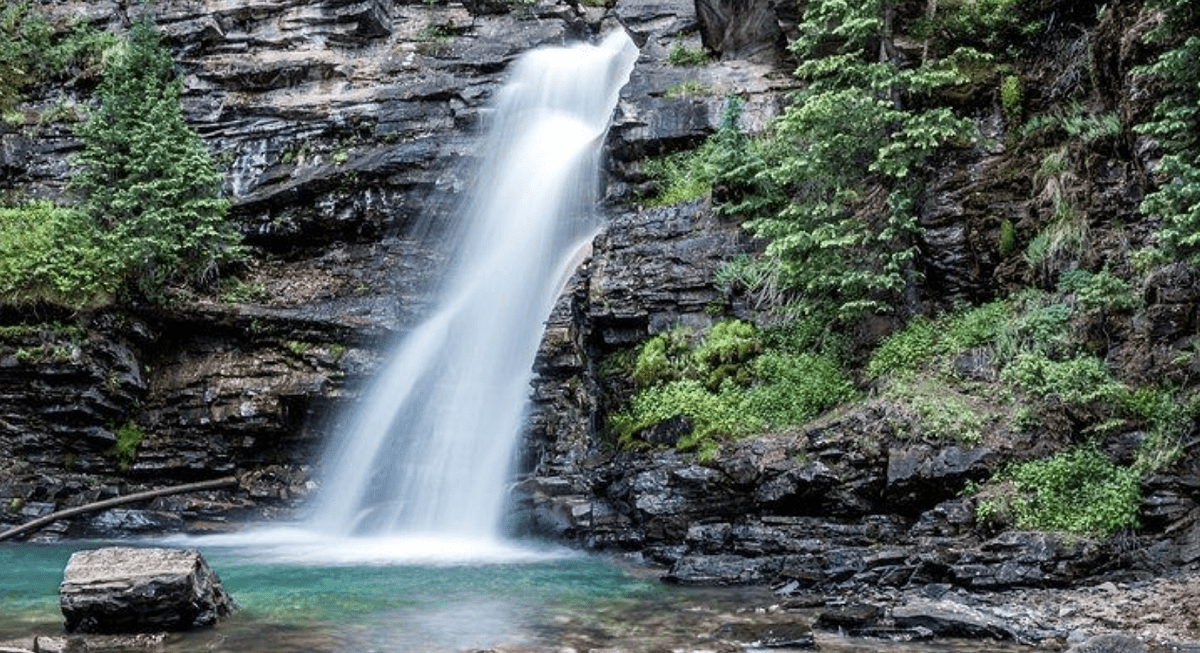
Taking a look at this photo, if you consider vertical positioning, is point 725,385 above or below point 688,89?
below

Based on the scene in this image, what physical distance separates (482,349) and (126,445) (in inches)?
285

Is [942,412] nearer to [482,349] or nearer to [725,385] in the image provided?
[725,385]

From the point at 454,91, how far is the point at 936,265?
1348 centimetres

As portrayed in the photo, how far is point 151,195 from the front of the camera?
61.4 ft

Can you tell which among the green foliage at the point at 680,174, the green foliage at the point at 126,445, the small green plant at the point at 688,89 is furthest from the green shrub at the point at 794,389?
the green foliage at the point at 126,445

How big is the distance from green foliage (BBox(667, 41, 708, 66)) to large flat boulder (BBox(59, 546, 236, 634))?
15.9 meters

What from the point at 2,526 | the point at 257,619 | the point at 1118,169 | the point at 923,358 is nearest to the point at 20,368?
the point at 2,526

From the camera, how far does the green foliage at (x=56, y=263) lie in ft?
57.7

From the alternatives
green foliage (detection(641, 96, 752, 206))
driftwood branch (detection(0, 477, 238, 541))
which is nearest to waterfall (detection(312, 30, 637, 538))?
green foliage (detection(641, 96, 752, 206))

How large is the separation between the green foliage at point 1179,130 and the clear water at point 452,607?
208 inches

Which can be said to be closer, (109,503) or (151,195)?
(109,503)

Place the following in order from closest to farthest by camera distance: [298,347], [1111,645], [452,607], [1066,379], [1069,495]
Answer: [1111,645] < [452,607] < [1069,495] < [1066,379] < [298,347]

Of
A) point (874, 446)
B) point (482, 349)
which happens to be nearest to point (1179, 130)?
point (874, 446)

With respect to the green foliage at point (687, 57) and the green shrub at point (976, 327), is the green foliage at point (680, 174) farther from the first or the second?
the green shrub at point (976, 327)
